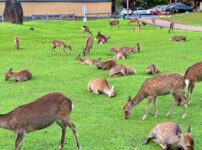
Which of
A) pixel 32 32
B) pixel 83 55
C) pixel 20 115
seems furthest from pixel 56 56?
pixel 20 115

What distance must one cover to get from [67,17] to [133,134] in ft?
163

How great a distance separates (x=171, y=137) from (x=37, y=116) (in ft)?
7.21

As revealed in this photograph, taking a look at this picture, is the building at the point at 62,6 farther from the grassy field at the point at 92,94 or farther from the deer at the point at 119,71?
the deer at the point at 119,71

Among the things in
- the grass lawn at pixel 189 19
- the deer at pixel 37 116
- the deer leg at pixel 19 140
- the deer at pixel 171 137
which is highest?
the deer at pixel 37 116

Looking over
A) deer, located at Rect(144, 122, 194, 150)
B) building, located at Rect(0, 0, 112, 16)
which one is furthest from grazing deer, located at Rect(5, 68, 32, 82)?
building, located at Rect(0, 0, 112, 16)

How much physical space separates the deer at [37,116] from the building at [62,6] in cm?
4971

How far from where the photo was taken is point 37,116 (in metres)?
7.75

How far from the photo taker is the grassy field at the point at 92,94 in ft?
29.0

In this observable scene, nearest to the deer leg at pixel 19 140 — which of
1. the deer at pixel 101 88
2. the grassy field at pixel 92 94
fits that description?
the grassy field at pixel 92 94

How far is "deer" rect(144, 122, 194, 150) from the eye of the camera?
25.2 feet

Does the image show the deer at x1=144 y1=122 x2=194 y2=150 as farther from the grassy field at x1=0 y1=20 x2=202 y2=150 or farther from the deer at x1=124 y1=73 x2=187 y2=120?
the deer at x1=124 y1=73 x2=187 y2=120

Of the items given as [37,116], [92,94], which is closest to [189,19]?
[92,94]

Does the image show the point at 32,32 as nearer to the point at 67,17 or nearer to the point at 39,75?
the point at 39,75

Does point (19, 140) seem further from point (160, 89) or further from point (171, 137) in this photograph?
point (160, 89)
